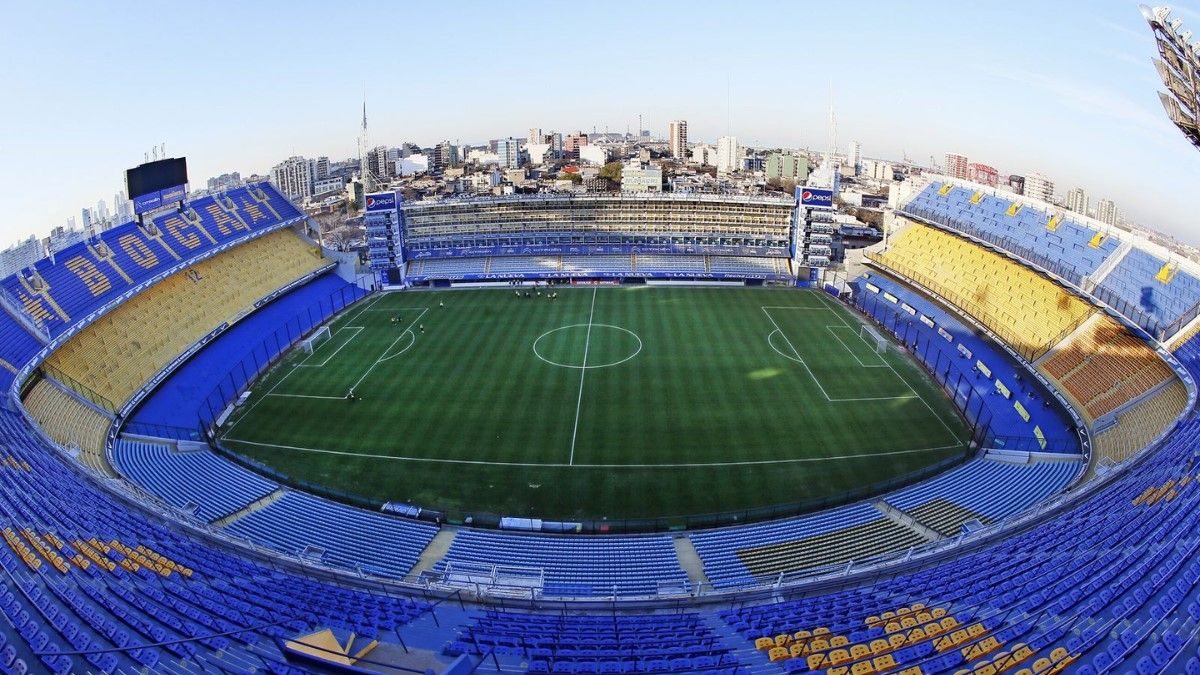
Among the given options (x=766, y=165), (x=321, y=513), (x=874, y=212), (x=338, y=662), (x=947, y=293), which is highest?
(x=766, y=165)

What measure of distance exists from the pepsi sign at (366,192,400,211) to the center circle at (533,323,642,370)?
23.5 metres

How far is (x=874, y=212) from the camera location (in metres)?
86.9

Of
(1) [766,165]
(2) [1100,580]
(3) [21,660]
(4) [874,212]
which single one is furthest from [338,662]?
(1) [766,165]

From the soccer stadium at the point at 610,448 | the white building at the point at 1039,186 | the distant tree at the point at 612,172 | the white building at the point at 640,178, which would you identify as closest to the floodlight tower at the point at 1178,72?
the soccer stadium at the point at 610,448

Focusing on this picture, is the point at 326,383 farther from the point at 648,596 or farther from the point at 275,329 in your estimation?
the point at 648,596

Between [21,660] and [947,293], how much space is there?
55.4 m

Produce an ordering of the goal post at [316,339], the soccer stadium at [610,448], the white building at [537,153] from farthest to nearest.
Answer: the white building at [537,153], the goal post at [316,339], the soccer stadium at [610,448]

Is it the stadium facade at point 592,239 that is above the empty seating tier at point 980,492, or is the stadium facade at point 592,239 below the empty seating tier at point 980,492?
above

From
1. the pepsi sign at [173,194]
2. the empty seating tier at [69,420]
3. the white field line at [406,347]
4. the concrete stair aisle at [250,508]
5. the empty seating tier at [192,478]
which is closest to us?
the concrete stair aisle at [250,508]

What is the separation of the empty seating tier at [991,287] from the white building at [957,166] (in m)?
121

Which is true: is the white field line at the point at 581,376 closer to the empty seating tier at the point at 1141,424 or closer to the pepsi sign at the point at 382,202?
the pepsi sign at the point at 382,202

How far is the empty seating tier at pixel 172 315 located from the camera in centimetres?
3778

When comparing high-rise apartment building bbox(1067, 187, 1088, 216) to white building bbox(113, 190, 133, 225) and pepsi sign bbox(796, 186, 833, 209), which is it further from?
white building bbox(113, 190, 133, 225)

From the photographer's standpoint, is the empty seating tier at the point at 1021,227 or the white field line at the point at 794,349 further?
the empty seating tier at the point at 1021,227
